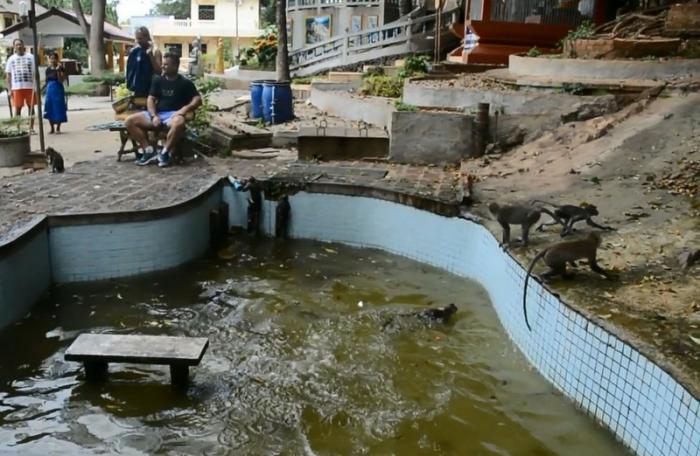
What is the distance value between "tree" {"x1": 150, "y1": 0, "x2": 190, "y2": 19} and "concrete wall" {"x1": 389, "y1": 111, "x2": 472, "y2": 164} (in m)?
53.1

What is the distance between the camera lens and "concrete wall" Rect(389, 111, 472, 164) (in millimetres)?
9484

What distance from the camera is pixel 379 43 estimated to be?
1991 cm

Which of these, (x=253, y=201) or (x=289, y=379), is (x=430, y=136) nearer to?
(x=253, y=201)

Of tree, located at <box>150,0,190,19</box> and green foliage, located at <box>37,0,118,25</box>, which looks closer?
green foliage, located at <box>37,0,118,25</box>

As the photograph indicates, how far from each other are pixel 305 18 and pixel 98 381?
24899 millimetres

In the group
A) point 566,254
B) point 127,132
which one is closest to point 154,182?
point 127,132

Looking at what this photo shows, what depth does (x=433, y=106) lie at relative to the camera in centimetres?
1105

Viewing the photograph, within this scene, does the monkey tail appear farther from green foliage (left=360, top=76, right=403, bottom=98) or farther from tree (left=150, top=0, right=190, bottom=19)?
tree (left=150, top=0, right=190, bottom=19)

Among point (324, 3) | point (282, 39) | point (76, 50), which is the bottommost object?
point (282, 39)

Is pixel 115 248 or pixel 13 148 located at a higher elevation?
pixel 13 148

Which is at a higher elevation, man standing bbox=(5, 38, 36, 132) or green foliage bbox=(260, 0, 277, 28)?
green foliage bbox=(260, 0, 277, 28)

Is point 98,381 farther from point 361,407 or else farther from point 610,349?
point 610,349

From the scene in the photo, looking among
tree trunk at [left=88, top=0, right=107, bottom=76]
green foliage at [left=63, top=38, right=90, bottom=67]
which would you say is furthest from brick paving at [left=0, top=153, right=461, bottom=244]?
green foliage at [left=63, top=38, right=90, bottom=67]

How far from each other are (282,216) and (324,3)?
66.6ft
